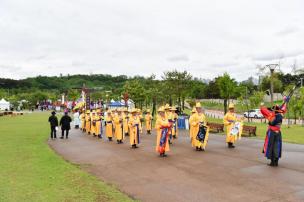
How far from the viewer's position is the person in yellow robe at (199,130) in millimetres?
13352

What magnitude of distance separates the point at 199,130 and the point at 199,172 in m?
3.94

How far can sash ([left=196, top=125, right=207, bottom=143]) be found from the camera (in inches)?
523

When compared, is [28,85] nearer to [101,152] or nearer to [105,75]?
[105,75]

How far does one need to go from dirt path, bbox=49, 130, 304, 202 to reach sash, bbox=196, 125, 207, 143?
0.60 meters

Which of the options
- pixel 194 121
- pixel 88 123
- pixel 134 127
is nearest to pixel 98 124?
pixel 88 123

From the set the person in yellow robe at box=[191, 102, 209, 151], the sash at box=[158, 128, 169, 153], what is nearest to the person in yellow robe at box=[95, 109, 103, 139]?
the person in yellow robe at box=[191, 102, 209, 151]

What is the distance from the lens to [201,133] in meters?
13.4

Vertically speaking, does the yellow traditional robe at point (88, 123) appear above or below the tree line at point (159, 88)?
below

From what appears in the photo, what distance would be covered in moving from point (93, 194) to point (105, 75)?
4383 inches

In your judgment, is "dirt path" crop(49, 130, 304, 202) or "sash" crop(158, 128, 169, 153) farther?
"sash" crop(158, 128, 169, 153)

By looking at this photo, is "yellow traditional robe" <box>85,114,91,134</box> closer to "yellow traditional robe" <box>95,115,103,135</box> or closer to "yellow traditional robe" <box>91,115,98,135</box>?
"yellow traditional robe" <box>91,115,98,135</box>

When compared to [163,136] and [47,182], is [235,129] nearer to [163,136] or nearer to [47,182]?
[163,136]

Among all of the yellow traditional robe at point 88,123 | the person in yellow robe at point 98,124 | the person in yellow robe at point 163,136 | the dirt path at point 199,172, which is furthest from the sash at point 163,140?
the yellow traditional robe at point 88,123

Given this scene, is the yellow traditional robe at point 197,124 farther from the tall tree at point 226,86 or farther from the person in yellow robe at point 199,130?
the tall tree at point 226,86
